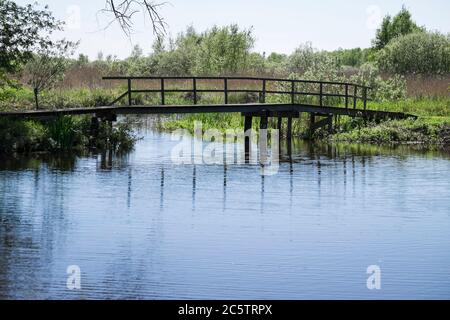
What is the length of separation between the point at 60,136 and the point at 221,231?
596 inches

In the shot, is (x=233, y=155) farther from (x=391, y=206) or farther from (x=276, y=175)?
(x=391, y=206)

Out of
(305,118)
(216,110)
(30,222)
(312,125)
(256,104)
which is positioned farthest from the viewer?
(305,118)

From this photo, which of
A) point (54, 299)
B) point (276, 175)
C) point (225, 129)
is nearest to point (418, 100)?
point (225, 129)

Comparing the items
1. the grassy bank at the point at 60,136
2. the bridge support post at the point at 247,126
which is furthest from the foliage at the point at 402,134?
the grassy bank at the point at 60,136

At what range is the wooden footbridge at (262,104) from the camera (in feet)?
109

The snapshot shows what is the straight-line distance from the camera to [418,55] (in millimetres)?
61781

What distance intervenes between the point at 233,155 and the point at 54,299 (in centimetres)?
1929

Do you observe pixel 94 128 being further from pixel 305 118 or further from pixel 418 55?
pixel 418 55

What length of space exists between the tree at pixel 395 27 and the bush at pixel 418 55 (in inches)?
841

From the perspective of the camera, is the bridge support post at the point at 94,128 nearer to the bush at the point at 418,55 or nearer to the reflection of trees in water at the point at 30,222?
the reflection of trees in water at the point at 30,222

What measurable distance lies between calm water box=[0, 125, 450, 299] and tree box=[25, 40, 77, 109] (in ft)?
49.7

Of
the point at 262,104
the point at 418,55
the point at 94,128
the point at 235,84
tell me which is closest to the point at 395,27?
the point at 418,55

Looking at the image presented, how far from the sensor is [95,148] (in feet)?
103

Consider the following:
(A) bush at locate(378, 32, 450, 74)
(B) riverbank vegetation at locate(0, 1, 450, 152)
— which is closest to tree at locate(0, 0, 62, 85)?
(B) riverbank vegetation at locate(0, 1, 450, 152)
